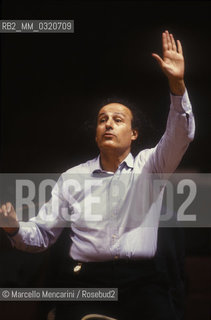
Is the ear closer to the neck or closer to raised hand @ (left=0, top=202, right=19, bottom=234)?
the neck

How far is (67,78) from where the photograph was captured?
7.80ft

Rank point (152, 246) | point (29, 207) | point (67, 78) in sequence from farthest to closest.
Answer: point (67, 78) → point (29, 207) → point (152, 246)

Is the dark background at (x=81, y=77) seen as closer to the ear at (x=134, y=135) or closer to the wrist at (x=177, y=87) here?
the ear at (x=134, y=135)

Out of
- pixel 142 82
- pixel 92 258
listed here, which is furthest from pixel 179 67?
pixel 92 258

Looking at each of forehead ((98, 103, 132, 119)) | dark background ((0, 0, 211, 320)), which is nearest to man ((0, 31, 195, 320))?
forehead ((98, 103, 132, 119))

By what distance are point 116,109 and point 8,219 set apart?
0.73 metres

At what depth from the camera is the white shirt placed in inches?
81.4

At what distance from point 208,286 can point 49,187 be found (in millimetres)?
891

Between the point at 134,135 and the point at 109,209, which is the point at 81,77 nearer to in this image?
the point at 134,135

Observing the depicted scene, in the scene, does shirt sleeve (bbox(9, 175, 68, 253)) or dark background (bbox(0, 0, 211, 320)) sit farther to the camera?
dark background (bbox(0, 0, 211, 320))

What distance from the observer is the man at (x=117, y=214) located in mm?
2031

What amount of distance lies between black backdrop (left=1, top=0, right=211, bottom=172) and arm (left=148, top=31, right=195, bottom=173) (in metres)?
0.17

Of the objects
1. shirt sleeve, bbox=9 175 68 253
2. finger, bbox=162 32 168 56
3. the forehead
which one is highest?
finger, bbox=162 32 168 56

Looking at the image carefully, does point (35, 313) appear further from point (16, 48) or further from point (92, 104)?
point (16, 48)
